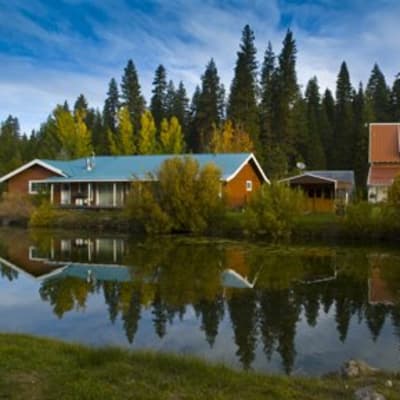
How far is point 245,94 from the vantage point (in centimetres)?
4825

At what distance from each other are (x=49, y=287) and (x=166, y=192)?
14.4 m

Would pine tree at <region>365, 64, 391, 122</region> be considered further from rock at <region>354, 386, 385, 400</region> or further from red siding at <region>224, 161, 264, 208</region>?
rock at <region>354, 386, 385, 400</region>

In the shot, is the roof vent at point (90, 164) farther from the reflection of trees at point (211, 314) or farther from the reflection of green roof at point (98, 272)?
the reflection of trees at point (211, 314)

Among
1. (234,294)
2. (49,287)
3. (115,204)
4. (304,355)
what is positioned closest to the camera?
(304,355)

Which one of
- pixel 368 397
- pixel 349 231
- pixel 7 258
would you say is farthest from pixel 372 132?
pixel 368 397

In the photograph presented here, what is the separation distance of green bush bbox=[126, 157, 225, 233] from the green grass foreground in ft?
68.0

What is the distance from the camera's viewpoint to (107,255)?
20.4 metres

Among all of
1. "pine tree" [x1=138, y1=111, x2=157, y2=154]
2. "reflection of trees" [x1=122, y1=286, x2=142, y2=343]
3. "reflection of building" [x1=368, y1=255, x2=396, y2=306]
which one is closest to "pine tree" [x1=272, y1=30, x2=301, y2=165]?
"pine tree" [x1=138, y1=111, x2=157, y2=154]

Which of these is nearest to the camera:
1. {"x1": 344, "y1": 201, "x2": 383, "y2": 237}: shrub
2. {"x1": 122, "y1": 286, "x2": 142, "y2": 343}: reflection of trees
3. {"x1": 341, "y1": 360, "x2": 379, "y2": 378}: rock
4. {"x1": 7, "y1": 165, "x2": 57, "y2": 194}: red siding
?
{"x1": 341, "y1": 360, "x2": 379, "y2": 378}: rock

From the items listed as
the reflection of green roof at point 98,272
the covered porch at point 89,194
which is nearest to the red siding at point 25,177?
the covered porch at point 89,194

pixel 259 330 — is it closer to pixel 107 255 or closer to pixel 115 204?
pixel 107 255

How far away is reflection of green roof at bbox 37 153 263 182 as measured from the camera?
112ft

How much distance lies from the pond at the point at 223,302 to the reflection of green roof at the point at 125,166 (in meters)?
13.5

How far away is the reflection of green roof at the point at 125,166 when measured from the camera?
3416 centimetres
